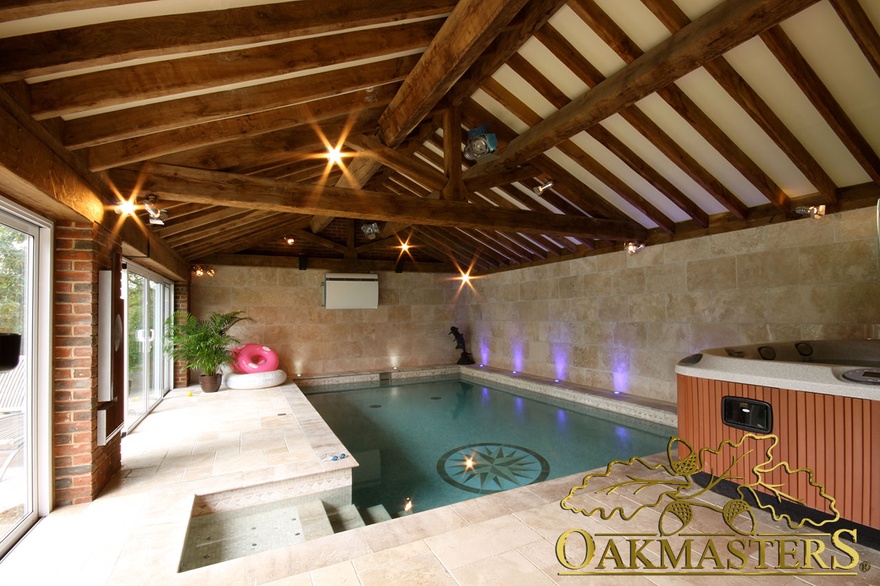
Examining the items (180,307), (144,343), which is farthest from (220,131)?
(180,307)

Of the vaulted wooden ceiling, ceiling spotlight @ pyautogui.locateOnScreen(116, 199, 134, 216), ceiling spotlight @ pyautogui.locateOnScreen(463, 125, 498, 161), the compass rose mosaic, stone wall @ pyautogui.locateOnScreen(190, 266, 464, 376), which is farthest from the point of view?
stone wall @ pyautogui.locateOnScreen(190, 266, 464, 376)

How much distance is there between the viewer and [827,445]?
2316 mm

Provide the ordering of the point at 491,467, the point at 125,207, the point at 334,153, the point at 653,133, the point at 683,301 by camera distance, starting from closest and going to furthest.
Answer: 1. the point at 125,207
2. the point at 491,467
3. the point at 653,133
4. the point at 334,153
5. the point at 683,301

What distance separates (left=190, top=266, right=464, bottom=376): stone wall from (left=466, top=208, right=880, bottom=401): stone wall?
5.90ft

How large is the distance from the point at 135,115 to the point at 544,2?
8.74ft

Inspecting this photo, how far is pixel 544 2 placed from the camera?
2752 millimetres

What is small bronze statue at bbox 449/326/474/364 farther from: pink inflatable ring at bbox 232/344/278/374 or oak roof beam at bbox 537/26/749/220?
oak roof beam at bbox 537/26/749/220

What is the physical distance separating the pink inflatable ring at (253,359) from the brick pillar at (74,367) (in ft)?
15.4

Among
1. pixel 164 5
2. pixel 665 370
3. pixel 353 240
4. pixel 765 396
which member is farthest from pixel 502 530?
pixel 353 240

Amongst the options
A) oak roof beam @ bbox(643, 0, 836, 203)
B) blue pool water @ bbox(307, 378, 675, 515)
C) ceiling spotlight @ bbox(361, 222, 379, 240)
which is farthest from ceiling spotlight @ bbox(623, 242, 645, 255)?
ceiling spotlight @ bbox(361, 222, 379, 240)

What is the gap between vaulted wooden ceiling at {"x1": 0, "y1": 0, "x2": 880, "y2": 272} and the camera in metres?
2.06

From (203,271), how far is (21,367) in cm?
579

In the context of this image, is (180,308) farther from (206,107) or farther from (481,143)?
(481,143)

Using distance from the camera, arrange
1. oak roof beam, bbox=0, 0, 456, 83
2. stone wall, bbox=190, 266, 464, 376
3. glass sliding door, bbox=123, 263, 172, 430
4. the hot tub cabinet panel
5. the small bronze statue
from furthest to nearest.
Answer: the small bronze statue, stone wall, bbox=190, 266, 464, 376, glass sliding door, bbox=123, 263, 172, 430, the hot tub cabinet panel, oak roof beam, bbox=0, 0, 456, 83
